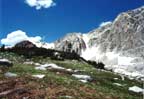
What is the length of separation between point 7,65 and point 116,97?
74.4ft

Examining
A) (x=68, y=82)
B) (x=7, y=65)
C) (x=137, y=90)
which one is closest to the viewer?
(x=68, y=82)

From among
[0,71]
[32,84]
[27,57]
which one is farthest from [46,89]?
[27,57]

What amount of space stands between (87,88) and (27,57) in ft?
157

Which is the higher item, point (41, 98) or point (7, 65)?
point (7, 65)

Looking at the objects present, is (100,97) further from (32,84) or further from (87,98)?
(32,84)

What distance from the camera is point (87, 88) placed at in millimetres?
39031

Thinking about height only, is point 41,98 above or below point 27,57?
below

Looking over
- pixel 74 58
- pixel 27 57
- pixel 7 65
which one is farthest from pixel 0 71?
pixel 74 58

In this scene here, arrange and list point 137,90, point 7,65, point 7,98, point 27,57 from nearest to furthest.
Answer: point 7,98, point 137,90, point 7,65, point 27,57

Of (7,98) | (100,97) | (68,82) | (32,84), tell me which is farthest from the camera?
(68,82)

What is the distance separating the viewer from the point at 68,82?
41594mm

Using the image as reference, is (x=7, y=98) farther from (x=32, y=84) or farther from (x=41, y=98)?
(x=32, y=84)

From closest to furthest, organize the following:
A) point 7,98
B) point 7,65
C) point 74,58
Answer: point 7,98 → point 7,65 → point 74,58

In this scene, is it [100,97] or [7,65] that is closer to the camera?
[100,97]
